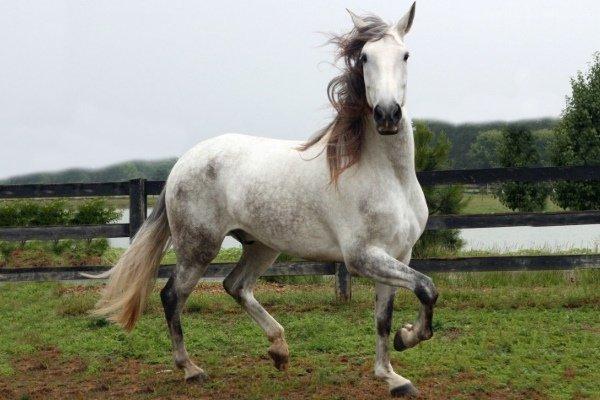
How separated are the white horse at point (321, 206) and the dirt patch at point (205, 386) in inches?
7.4

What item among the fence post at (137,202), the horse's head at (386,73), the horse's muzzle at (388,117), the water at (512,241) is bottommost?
the water at (512,241)

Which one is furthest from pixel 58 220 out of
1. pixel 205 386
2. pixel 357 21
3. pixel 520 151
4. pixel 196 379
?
pixel 520 151

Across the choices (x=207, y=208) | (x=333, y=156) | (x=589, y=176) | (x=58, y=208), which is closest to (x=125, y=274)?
(x=207, y=208)

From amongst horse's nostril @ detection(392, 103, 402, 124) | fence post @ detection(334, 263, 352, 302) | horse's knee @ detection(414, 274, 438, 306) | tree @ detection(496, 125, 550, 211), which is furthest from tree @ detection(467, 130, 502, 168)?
horse's nostril @ detection(392, 103, 402, 124)

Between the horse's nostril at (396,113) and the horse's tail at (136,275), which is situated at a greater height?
the horse's nostril at (396,113)

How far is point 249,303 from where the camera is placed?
16.2 ft

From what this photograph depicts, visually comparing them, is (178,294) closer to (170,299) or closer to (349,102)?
(170,299)

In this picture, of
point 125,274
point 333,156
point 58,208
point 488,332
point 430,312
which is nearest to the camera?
point 430,312

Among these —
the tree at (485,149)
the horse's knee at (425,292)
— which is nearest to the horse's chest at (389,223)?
the horse's knee at (425,292)

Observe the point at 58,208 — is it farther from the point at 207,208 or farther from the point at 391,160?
the point at 391,160

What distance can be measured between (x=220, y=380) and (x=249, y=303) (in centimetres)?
59

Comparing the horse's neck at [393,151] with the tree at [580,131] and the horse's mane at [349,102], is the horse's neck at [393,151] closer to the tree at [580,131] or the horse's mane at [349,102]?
the horse's mane at [349,102]

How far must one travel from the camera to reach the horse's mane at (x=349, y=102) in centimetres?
400

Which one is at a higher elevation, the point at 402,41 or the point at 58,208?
the point at 402,41
